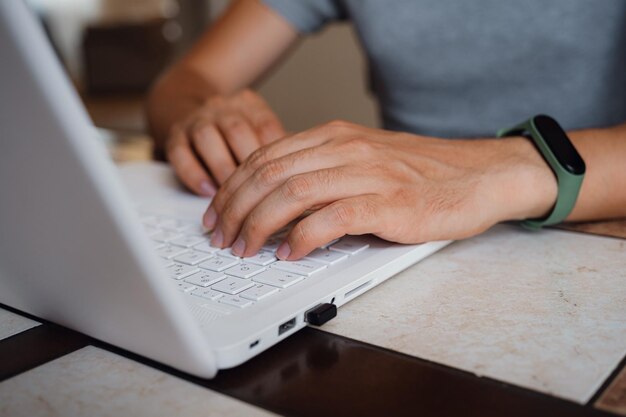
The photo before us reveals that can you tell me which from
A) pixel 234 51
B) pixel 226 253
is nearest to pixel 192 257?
pixel 226 253

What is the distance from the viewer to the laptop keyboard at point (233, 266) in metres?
0.50

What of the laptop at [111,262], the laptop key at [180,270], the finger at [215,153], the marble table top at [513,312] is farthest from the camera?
the finger at [215,153]

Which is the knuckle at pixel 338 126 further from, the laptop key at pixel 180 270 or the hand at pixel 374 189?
the laptop key at pixel 180 270

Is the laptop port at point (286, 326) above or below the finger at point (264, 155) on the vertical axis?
below

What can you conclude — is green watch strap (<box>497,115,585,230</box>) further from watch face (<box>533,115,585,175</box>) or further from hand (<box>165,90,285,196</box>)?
hand (<box>165,90,285,196</box>)

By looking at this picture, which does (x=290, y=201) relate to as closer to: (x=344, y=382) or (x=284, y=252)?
(x=284, y=252)

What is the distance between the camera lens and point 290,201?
58 centimetres

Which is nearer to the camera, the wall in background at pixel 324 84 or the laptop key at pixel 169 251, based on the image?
the laptop key at pixel 169 251

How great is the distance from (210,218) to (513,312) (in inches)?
12.1

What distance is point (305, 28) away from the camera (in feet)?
4.45

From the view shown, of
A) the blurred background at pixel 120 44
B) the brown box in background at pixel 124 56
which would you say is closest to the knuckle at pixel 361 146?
the blurred background at pixel 120 44

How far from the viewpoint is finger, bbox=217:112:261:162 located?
810 millimetres

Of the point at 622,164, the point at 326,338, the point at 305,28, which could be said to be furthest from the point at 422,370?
the point at 305,28

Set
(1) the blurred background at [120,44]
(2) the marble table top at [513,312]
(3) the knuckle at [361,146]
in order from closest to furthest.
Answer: (2) the marble table top at [513,312], (3) the knuckle at [361,146], (1) the blurred background at [120,44]
